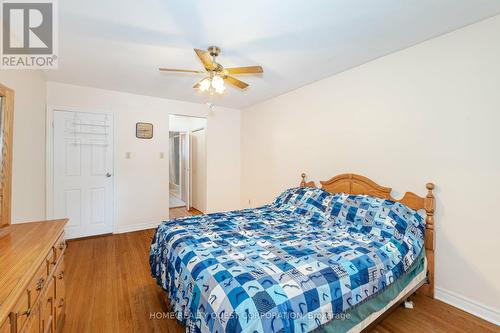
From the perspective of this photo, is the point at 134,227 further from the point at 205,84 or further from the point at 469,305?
the point at 469,305

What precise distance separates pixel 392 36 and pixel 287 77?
4.24 ft

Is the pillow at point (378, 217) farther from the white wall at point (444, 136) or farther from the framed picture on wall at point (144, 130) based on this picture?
the framed picture on wall at point (144, 130)

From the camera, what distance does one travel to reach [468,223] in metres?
1.95

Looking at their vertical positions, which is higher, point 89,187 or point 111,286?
point 89,187

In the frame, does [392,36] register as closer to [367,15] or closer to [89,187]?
[367,15]

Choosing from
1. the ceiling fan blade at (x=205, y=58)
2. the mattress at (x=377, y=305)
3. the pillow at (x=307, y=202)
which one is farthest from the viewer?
the pillow at (x=307, y=202)

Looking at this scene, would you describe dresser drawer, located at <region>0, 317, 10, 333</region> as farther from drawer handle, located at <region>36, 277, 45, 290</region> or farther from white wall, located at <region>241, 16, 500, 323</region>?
white wall, located at <region>241, 16, 500, 323</region>

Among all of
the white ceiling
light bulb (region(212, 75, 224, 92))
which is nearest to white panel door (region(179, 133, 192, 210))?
the white ceiling

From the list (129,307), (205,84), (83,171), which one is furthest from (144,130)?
(129,307)

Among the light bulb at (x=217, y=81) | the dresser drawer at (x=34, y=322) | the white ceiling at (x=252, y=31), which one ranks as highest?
the white ceiling at (x=252, y=31)

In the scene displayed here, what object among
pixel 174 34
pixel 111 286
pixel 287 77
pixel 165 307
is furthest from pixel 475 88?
pixel 111 286

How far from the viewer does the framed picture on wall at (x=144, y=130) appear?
3.98m

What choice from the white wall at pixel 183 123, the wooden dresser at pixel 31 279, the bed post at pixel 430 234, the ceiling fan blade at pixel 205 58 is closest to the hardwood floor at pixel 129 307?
the bed post at pixel 430 234

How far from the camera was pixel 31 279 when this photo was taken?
1.04 m
